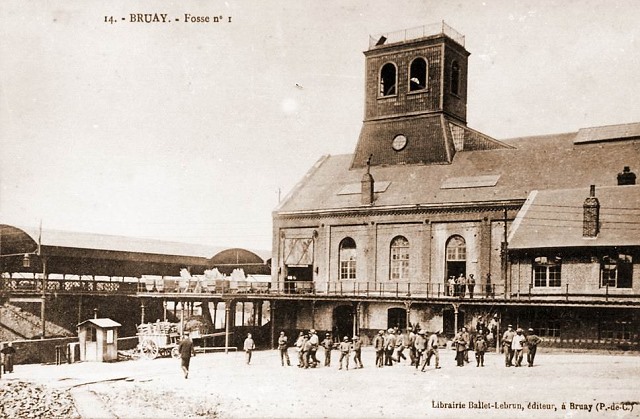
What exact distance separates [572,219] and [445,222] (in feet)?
21.2

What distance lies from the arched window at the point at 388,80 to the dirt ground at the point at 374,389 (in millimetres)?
16599

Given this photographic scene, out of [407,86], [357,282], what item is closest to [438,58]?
[407,86]

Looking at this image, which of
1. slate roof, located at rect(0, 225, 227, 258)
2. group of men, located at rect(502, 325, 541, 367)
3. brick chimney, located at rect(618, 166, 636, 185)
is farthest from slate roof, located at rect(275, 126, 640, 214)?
group of men, located at rect(502, 325, 541, 367)

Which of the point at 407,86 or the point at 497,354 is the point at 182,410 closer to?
the point at 497,354

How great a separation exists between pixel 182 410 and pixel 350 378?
18.6ft

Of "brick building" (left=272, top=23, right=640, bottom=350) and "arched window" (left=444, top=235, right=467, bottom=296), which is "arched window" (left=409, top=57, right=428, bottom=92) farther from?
"arched window" (left=444, top=235, right=467, bottom=296)

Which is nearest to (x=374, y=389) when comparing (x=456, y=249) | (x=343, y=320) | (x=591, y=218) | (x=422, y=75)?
(x=591, y=218)

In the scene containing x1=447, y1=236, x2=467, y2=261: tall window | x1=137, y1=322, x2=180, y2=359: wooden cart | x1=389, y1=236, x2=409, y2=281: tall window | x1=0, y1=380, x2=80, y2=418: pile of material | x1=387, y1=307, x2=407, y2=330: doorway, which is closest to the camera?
x1=0, y1=380, x2=80, y2=418: pile of material

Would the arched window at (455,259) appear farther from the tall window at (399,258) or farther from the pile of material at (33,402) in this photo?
the pile of material at (33,402)

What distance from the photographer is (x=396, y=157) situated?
3834 centimetres

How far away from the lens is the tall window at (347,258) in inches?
1454

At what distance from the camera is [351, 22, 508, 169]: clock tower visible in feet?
122

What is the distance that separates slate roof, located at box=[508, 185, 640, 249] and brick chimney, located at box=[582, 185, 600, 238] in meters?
0.17

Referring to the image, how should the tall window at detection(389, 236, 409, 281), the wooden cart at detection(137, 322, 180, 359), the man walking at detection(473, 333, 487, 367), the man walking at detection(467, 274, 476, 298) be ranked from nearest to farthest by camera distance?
the man walking at detection(473, 333, 487, 367) < the man walking at detection(467, 274, 476, 298) < the wooden cart at detection(137, 322, 180, 359) < the tall window at detection(389, 236, 409, 281)
